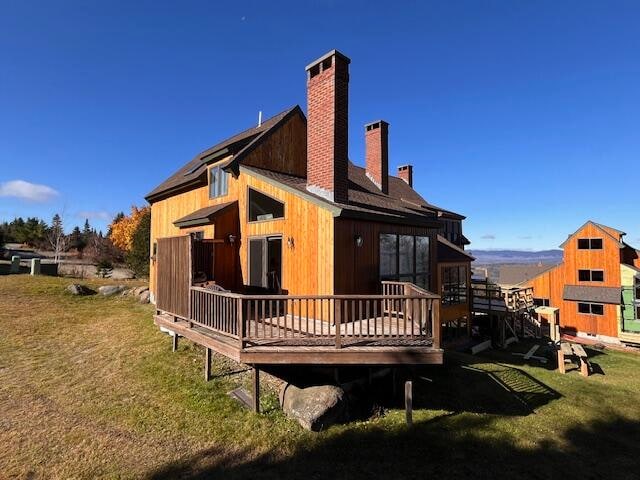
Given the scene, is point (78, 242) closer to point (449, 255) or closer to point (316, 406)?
point (449, 255)

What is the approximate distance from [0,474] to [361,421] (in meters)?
7.01

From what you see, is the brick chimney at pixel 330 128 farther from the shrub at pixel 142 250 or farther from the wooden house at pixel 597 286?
the wooden house at pixel 597 286

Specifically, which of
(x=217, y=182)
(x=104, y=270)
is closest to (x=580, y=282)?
(x=217, y=182)

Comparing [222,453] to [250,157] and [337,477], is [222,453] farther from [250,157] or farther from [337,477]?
[250,157]

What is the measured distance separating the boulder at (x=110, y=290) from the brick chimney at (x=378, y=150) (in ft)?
55.3

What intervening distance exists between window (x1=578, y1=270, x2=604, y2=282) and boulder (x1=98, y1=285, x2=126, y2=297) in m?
35.9

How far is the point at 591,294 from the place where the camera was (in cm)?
2878

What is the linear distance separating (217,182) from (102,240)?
1392 inches

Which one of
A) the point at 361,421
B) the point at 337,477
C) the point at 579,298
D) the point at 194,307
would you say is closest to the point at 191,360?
the point at 194,307

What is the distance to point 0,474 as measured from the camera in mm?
6258

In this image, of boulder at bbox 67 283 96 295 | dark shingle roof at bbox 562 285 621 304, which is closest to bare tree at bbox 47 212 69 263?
boulder at bbox 67 283 96 295

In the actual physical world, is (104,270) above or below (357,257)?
below

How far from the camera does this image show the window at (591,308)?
28.4 metres

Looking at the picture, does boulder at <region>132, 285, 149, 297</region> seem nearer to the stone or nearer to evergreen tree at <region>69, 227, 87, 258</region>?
the stone
